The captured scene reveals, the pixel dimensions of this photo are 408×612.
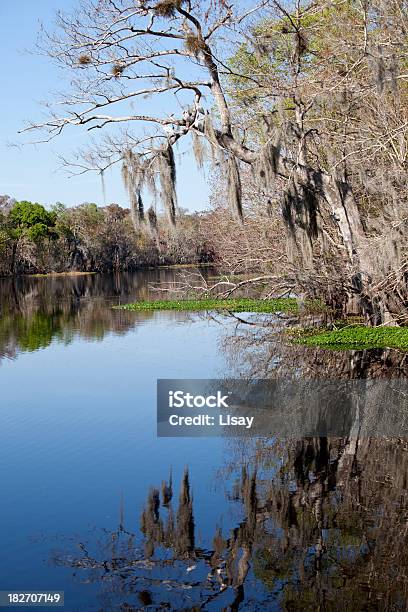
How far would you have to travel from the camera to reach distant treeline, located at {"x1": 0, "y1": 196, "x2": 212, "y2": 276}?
208 feet

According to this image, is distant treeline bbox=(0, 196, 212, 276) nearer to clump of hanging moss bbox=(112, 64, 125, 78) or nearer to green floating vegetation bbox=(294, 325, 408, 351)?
clump of hanging moss bbox=(112, 64, 125, 78)

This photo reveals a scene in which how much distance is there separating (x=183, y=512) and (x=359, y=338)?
9.12 m

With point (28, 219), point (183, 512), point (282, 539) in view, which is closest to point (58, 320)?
point (183, 512)

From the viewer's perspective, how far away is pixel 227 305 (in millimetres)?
23062

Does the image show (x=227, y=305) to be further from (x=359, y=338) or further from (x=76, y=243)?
(x=76, y=243)

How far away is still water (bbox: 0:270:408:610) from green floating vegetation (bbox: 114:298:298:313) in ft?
33.3

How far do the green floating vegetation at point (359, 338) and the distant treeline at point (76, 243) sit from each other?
147 feet

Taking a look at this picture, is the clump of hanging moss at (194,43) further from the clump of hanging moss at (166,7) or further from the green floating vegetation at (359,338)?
the green floating vegetation at (359,338)

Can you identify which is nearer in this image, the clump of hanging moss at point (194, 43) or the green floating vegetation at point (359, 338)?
the green floating vegetation at point (359, 338)

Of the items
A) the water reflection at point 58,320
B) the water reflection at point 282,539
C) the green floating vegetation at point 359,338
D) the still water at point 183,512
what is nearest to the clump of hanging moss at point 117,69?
the water reflection at point 58,320

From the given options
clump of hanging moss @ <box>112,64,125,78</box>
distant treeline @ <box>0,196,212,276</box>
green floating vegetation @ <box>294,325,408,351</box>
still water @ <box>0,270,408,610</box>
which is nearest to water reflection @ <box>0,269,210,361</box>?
green floating vegetation @ <box>294,325,408,351</box>

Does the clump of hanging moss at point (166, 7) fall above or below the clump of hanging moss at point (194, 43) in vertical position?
above

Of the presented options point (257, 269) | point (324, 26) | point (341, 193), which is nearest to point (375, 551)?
point (341, 193)

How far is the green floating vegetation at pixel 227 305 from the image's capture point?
21969 millimetres
